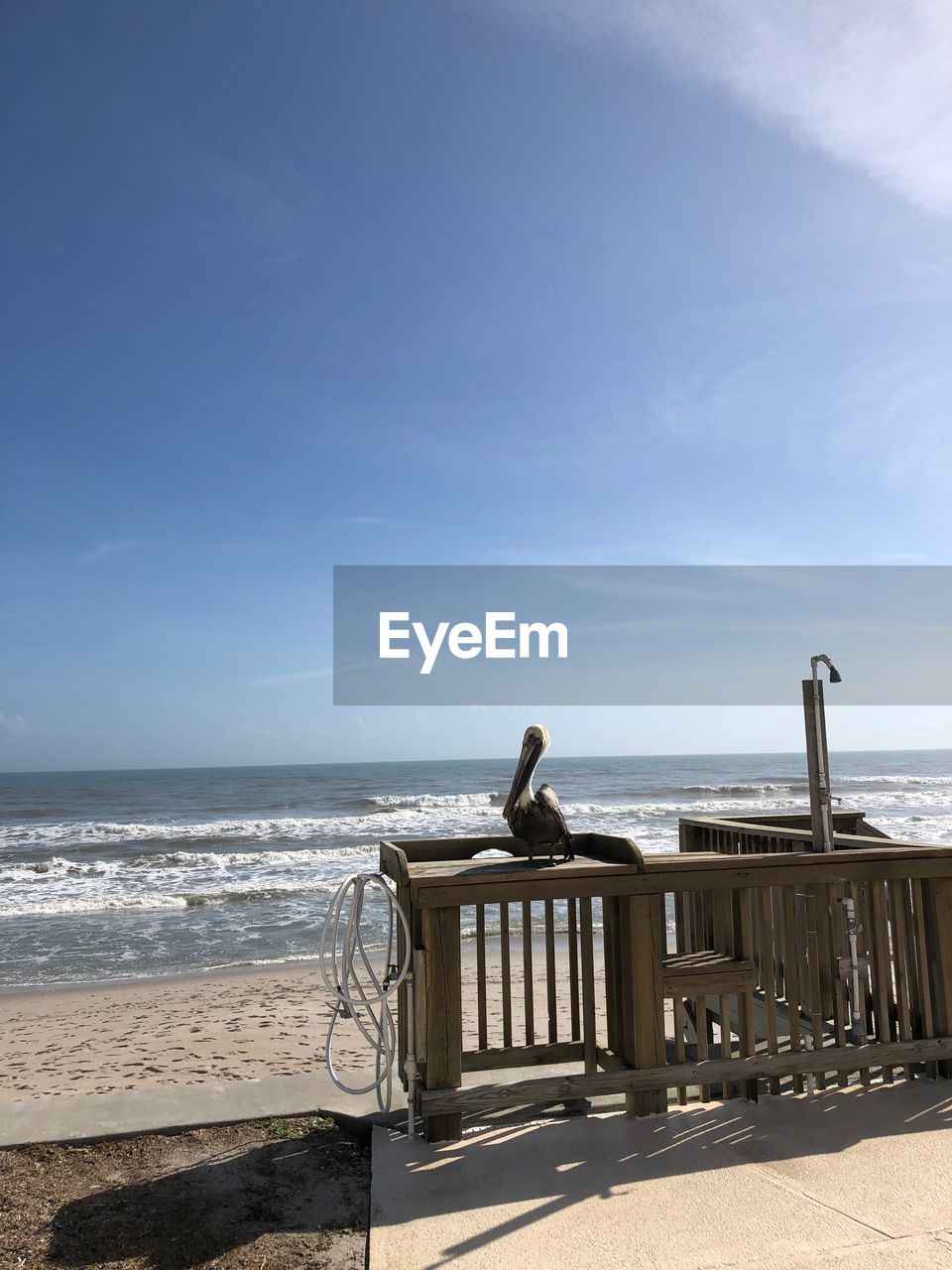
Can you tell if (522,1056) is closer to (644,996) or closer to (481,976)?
(481,976)

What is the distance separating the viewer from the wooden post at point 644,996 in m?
3.40

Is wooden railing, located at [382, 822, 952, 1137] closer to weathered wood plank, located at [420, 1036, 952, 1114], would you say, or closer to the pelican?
weathered wood plank, located at [420, 1036, 952, 1114]

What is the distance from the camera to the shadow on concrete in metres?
2.54

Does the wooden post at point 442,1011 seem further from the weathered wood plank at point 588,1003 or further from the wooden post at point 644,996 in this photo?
the wooden post at point 644,996

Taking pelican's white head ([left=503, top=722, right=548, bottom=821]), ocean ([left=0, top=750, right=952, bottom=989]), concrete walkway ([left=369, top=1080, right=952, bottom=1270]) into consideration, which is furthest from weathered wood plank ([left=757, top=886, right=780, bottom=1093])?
ocean ([left=0, top=750, right=952, bottom=989])

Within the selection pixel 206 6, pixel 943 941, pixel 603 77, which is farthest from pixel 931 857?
pixel 206 6

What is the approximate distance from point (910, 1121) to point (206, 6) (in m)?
8.92

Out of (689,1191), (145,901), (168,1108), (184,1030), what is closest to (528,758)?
(689,1191)

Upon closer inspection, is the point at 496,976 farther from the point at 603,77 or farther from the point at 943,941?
the point at 603,77

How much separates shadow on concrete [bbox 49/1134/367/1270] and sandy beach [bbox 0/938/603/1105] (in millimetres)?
1784

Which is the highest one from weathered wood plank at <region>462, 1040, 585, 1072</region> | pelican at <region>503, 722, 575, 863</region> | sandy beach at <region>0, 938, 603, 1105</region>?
pelican at <region>503, 722, 575, 863</region>

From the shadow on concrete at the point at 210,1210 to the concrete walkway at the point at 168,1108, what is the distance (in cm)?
33

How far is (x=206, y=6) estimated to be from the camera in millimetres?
6941

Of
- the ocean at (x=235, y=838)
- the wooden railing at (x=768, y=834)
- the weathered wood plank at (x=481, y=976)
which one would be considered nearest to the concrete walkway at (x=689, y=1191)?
the weathered wood plank at (x=481, y=976)
